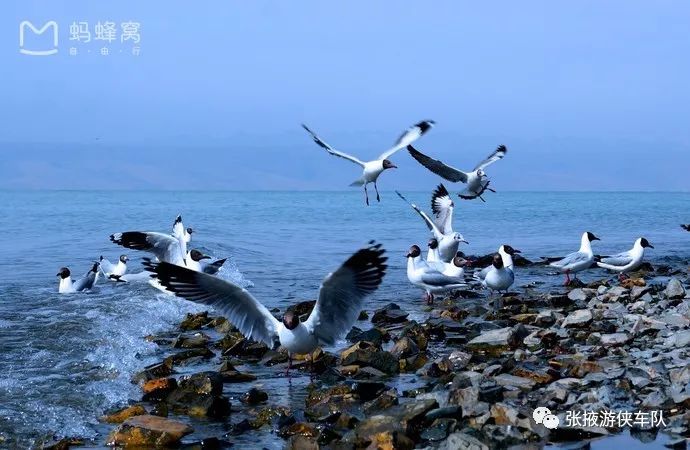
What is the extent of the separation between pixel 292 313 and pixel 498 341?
216 centimetres

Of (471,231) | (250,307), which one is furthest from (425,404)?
(471,231)

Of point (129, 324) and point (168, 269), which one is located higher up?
point (168, 269)

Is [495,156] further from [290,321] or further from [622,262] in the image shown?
[290,321]

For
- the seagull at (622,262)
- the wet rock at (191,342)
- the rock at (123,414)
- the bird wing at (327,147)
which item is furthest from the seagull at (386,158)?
the rock at (123,414)

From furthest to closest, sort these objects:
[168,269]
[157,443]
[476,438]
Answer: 1. [168,269]
2. [157,443]
3. [476,438]

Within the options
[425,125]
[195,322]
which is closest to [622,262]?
[425,125]

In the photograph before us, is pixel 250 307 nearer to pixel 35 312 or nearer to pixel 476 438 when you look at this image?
pixel 476 438

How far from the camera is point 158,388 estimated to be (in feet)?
24.7

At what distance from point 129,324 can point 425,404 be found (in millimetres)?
6216

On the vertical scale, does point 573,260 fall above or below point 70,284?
above

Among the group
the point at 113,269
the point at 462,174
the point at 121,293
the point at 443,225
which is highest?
the point at 462,174

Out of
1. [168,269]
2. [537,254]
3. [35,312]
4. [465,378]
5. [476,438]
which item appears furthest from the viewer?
[537,254]

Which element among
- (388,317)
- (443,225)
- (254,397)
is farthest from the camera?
(443,225)

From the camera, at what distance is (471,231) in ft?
115
